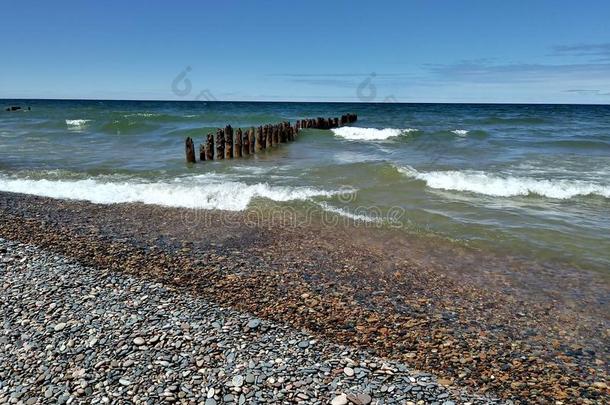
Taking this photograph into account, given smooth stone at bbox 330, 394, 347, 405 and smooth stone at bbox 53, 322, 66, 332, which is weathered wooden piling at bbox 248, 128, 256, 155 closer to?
smooth stone at bbox 53, 322, 66, 332

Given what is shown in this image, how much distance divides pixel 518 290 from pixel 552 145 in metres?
22.0

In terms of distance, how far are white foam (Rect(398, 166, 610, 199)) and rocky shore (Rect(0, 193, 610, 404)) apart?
535 centimetres

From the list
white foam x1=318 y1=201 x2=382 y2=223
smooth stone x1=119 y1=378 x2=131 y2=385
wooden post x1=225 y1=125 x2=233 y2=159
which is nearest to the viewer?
smooth stone x1=119 y1=378 x2=131 y2=385

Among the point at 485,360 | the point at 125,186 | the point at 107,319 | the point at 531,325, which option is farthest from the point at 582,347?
the point at 125,186

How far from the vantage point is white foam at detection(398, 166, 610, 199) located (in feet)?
40.8

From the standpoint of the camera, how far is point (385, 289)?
249 inches

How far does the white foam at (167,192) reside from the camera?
1113cm

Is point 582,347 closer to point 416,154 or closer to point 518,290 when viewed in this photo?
point 518,290

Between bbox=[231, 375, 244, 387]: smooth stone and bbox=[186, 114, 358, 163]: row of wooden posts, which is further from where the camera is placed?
bbox=[186, 114, 358, 163]: row of wooden posts

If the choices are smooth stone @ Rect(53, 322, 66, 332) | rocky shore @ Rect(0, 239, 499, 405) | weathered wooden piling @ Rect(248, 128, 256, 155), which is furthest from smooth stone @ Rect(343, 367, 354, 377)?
weathered wooden piling @ Rect(248, 128, 256, 155)

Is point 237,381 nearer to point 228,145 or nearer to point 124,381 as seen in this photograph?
point 124,381

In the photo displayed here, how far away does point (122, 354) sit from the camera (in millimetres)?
4387

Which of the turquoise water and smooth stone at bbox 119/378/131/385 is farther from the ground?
the turquoise water

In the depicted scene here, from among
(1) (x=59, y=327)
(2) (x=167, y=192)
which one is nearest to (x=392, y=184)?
(2) (x=167, y=192)
